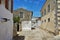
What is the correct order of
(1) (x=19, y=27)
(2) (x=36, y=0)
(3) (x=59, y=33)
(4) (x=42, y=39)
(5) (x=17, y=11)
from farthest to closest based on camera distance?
(5) (x=17, y=11) < (1) (x=19, y=27) < (2) (x=36, y=0) < (3) (x=59, y=33) < (4) (x=42, y=39)

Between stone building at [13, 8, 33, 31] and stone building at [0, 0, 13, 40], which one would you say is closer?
stone building at [0, 0, 13, 40]

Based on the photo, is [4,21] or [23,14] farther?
[23,14]

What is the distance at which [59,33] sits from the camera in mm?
11352

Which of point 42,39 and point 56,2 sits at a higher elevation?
point 56,2

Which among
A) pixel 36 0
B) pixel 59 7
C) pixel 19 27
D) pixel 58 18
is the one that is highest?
pixel 36 0

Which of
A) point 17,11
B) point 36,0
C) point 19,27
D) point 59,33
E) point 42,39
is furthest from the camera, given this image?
point 17,11

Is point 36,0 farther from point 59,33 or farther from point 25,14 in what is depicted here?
point 25,14

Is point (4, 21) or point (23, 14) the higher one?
point (23, 14)

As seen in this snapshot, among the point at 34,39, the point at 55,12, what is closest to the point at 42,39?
the point at 34,39

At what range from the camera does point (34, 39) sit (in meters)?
9.98

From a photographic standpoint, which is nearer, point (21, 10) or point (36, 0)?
point (36, 0)

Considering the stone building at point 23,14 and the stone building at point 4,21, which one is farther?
the stone building at point 23,14

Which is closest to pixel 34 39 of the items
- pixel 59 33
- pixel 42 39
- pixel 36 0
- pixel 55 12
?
pixel 42 39

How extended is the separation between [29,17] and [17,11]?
3.66 meters
